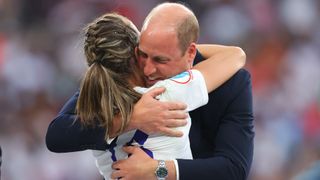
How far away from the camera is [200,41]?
667 cm

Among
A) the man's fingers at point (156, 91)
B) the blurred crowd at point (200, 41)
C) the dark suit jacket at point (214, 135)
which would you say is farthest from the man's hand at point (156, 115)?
the blurred crowd at point (200, 41)

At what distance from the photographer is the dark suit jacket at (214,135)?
2.36 meters

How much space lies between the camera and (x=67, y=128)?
236 centimetres

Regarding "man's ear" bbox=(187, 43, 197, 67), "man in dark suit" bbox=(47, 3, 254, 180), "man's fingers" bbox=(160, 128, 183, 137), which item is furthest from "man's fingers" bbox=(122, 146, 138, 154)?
"man's ear" bbox=(187, 43, 197, 67)

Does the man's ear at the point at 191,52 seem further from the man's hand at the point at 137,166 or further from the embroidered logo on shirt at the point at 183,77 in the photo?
the man's hand at the point at 137,166

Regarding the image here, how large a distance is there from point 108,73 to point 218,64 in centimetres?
39

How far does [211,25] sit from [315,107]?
1.15 m

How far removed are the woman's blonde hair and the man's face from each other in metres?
0.05

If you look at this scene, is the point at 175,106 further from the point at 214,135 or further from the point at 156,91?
the point at 214,135

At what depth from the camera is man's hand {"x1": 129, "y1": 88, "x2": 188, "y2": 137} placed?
233cm

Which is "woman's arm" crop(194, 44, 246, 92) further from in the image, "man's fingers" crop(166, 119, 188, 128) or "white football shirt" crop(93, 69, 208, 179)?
"man's fingers" crop(166, 119, 188, 128)

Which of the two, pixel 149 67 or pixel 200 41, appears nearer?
pixel 149 67

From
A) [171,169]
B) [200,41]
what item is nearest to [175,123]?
[171,169]

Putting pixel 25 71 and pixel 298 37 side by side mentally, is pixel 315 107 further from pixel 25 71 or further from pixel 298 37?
pixel 25 71
